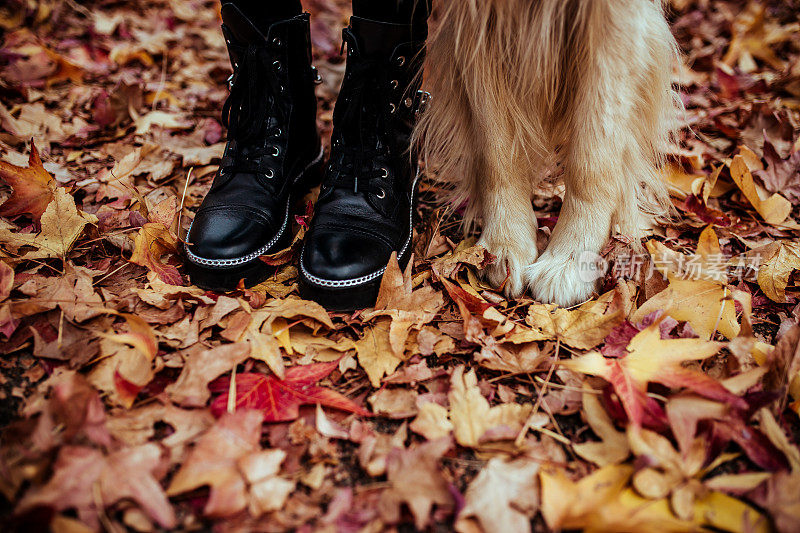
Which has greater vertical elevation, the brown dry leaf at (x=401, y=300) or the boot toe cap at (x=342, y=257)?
the boot toe cap at (x=342, y=257)

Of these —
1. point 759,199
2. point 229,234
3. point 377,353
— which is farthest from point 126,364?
point 759,199

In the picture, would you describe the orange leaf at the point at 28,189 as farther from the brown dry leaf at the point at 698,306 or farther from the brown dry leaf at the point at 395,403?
the brown dry leaf at the point at 698,306

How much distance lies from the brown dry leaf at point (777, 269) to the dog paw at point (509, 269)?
551mm

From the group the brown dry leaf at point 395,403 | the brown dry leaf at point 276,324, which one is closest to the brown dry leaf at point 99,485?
the brown dry leaf at point 276,324

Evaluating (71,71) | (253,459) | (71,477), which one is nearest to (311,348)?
(253,459)

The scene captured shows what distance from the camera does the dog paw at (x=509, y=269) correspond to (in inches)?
48.8

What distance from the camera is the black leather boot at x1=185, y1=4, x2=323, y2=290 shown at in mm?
1194

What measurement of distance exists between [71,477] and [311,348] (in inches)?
18.2

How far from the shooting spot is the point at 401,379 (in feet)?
3.27

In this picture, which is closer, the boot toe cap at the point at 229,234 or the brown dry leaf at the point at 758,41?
the boot toe cap at the point at 229,234

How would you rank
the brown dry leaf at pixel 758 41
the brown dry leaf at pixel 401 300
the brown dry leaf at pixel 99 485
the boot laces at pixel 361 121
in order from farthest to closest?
the brown dry leaf at pixel 758 41, the boot laces at pixel 361 121, the brown dry leaf at pixel 401 300, the brown dry leaf at pixel 99 485

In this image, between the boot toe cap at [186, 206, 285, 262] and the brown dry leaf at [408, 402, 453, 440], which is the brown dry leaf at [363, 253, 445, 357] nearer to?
Result: the brown dry leaf at [408, 402, 453, 440]

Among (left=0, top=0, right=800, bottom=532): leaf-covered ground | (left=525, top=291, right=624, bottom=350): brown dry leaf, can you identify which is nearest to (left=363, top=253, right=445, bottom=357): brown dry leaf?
(left=0, top=0, right=800, bottom=532): leaf-covered ground

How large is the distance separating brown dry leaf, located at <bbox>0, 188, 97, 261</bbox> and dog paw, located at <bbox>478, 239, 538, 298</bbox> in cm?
101
